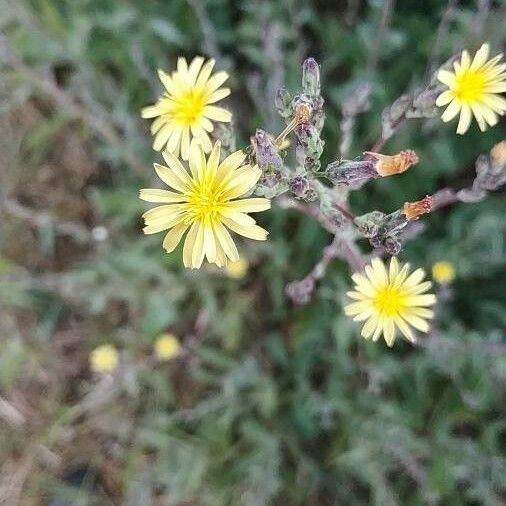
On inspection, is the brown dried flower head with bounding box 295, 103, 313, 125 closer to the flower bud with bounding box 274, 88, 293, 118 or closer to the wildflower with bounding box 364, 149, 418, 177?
the flower bud with bounding box 274, 88, 293, 118

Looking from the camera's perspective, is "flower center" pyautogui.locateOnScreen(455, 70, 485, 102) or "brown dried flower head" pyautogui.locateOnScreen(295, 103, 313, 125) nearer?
"brown dried flower head" pyautogui.locateOnScreen(295, 103, 313, 125)

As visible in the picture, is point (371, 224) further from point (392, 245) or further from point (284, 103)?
point (284, 103)

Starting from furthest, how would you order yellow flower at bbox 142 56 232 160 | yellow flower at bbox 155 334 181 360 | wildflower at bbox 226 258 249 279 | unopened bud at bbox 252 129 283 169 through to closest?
yellow flower at bbox 155 334 181 360
wildflower at bbox 226 258 249 279
yellow flower at bbox 142 56 232 160
unopened bud at bbox 252 129 283 169

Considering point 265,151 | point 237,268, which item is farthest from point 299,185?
point 237,268

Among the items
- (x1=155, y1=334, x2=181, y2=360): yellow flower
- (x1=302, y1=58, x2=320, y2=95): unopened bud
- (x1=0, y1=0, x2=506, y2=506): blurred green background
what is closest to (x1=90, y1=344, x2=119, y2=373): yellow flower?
(x1=0, y1=0, x2=506, y2=506): blurred green background

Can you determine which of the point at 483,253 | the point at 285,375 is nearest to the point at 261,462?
the point at 285,375

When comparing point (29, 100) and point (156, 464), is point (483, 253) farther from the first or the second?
point (29, 100)
